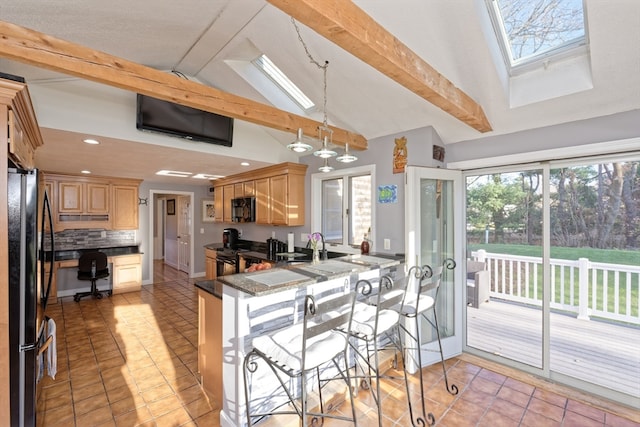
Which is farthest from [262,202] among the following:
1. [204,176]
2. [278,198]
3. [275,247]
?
[204,176]

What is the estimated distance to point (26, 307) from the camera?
152 cm

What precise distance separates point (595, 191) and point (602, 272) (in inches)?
34.5

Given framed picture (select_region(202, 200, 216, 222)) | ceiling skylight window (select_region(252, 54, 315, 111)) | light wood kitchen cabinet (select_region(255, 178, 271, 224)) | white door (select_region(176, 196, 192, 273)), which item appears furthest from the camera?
white door (select_region(176, 196, 192, 273))

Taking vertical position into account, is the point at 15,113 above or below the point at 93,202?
above

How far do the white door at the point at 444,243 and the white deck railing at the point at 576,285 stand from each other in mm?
869

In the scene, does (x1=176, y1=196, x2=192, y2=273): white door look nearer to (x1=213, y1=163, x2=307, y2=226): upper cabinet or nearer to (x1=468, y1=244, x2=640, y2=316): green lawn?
(x1=213, y1=163, x2=307, y2=226): upper cabinet

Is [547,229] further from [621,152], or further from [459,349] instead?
[459,349]

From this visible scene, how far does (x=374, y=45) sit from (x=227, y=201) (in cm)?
476

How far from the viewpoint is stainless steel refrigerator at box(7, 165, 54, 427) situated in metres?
1.49

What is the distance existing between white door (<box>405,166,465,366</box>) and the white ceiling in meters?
0.53

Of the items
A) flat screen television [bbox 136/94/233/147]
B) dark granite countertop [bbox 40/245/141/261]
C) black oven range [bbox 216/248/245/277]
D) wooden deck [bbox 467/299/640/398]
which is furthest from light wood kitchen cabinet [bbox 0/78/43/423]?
dark granite countertop [bbox 40/245/141/261]

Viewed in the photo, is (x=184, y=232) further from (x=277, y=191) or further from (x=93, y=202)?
(x=277, y=191)

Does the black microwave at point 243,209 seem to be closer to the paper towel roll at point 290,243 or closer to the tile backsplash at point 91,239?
the paper towel roll at point 290,243

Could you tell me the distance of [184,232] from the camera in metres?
7.23
